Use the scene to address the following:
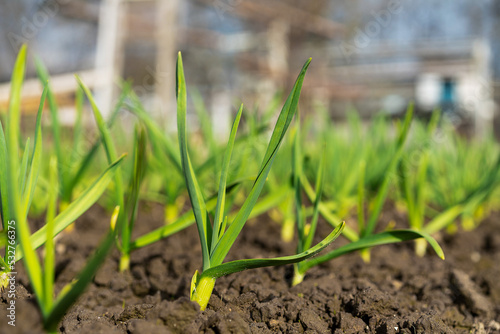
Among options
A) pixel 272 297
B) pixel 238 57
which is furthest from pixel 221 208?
pixel 238 57

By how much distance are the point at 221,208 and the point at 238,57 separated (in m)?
5.63

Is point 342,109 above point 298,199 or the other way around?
the other way around

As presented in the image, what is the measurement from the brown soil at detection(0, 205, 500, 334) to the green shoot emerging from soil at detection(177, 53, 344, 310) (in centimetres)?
5

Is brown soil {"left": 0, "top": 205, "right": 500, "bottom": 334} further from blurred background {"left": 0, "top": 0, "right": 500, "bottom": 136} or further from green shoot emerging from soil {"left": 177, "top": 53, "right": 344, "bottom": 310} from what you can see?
blurred background {"left": 0, "top": 0, "right": 500, "bottom": 136}

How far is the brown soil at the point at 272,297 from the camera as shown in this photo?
1.59 feet

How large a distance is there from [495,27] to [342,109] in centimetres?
507

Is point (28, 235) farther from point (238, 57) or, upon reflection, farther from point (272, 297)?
point (238, 57)

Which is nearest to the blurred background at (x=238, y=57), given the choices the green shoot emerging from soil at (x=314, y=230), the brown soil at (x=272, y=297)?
the brown soil at (x=272, y=297)

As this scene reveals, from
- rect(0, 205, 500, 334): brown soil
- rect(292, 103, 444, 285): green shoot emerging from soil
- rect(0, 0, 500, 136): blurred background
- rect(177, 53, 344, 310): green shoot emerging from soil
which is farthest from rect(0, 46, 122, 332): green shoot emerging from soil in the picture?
rect(0, 0, 500, 136): blurred background

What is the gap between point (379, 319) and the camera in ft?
1.92

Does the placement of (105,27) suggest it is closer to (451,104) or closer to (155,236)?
(155,236)

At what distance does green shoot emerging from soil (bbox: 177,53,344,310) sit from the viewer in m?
0.48

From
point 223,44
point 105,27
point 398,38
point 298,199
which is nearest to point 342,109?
point 223,44

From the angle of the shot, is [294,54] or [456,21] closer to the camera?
[294,54]
